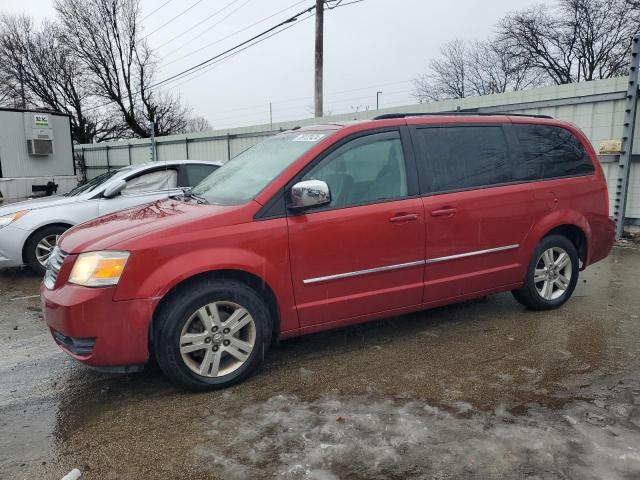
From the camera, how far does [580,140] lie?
480cm

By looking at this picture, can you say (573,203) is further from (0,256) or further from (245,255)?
(0,256)

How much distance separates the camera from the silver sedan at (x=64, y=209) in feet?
21.2

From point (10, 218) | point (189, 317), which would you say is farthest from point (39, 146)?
point (189, 317)

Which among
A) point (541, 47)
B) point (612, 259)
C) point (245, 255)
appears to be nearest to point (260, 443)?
point (245, 255)

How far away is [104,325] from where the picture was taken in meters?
3.00

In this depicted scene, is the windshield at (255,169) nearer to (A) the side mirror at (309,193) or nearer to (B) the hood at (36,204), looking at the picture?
(A) the side mirror at (309,193)

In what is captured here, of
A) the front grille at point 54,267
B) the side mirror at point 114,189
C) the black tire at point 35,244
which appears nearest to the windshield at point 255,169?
the front grille at point 54,267

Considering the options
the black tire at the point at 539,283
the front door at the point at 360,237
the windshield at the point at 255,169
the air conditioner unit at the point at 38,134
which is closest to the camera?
the front door at the point at 360,237

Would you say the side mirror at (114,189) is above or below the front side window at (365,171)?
below

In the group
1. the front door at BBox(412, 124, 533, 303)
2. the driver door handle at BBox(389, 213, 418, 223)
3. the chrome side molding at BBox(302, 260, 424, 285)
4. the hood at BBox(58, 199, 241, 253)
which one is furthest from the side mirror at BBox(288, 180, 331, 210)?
the front door at BBox(412, 124, 533, 303)

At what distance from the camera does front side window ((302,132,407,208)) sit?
3.63m

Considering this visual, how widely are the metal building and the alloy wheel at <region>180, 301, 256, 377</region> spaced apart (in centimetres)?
1312

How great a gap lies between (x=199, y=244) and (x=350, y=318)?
1233mm

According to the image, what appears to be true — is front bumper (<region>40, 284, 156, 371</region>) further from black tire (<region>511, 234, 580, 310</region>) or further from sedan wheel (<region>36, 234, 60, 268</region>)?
sedan wheel (<region>36, 234, 60, 268</region>)
